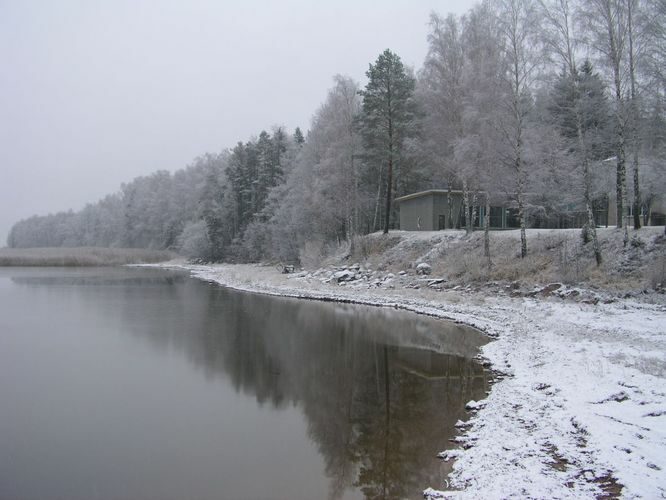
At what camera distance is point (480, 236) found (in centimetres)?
2917

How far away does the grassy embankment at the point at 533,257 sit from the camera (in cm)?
1798

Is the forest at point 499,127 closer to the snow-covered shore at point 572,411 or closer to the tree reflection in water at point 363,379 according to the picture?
the snow-covered shore at point 572,411

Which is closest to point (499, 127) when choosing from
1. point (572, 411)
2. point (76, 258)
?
point (572, 411)

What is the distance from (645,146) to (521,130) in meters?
5.43

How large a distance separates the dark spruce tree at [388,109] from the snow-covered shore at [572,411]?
68.4ft

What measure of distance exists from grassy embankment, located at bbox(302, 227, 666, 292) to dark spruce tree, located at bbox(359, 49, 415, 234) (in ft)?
13.7

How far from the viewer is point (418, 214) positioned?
124ft

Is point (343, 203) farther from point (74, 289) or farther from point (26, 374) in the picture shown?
point (26, 374)

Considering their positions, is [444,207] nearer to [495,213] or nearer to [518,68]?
[495,213]

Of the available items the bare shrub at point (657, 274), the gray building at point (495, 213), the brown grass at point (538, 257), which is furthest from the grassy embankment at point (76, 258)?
the bare shrub at point (657, 274)

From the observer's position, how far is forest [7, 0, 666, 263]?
19391mm

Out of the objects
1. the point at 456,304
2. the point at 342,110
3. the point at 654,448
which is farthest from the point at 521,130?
the point at 654,448

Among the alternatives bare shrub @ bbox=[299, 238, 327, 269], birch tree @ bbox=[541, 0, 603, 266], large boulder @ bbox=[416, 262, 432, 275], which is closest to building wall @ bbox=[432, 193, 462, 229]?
large boulder @ bbox=[416, 262, 432, 275]

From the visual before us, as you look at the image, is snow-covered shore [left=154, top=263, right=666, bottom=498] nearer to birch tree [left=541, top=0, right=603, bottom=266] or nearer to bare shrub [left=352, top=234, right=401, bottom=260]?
birch tree [left=541, top=0, right=603, bottom=266]
